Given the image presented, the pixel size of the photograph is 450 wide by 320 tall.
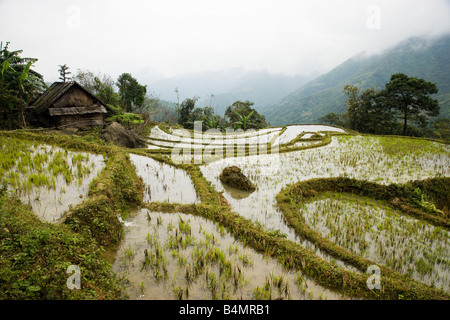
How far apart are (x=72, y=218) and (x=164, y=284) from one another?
208cm

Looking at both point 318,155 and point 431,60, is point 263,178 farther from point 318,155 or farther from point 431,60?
point 431,60

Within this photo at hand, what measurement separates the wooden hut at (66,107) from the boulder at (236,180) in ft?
38.0

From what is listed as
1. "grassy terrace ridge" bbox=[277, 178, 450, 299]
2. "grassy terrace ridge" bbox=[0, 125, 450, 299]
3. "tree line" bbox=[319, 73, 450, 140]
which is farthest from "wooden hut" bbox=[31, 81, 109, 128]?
"tree line" bbox=[319, 73, 450, 140]

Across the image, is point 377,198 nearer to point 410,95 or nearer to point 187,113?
point 410,95

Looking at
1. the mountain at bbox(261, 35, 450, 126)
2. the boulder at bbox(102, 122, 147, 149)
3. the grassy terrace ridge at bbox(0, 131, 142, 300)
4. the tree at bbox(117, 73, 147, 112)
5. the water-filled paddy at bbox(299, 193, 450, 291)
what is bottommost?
the water-filled paddy at bbox(299, 193, 450, 291)

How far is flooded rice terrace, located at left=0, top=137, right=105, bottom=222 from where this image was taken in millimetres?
4484

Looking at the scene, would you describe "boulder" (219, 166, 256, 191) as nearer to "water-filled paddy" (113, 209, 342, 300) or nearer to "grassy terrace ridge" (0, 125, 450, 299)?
"grassy terrace ridge" (0, 125, 450, 299)

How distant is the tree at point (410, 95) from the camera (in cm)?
2019

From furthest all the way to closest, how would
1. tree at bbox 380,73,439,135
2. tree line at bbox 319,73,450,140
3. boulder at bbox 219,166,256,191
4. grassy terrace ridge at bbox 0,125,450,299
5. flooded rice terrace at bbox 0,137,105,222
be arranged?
tree line at bbox 319,73,450,140 → tree at bbox 380,73,439,135 → boulder at bbox 219,166,256,191 → flooded rice terrace at bbox 0,137,105,222 → grassy terrace ridge at bbox 0,125,450,299

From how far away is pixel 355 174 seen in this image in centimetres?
841

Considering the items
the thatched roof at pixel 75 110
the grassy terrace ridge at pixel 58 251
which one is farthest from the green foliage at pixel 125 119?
the grassy terrace ridge at pixel 58 251

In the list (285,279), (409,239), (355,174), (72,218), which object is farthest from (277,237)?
(355,174)

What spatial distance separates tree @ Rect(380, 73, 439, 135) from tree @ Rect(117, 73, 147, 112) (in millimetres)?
25647

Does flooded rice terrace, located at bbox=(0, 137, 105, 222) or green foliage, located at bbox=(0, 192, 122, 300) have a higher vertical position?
flooded rice terrace, located at bbox=(0, 137, 105, 222)
